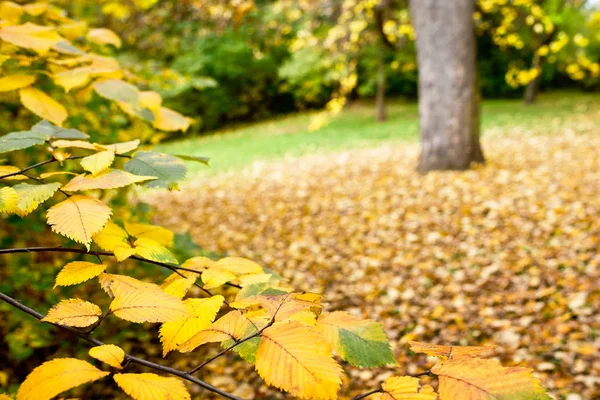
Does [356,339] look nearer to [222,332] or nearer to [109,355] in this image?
[222,332]

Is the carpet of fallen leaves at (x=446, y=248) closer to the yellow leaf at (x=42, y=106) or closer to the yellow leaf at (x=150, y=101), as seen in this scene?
the yellow leaf at (x=150, y=101)

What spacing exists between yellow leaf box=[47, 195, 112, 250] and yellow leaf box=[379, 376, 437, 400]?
54cm

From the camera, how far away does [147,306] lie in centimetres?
76

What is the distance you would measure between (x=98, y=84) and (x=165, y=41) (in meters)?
5.16

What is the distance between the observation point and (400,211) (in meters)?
5.27

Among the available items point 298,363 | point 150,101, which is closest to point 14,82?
point 150,101

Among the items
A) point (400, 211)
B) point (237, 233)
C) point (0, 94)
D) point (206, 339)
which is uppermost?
point (0, 94)

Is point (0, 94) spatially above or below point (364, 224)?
above

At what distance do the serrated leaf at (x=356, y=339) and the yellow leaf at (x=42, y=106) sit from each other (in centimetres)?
106

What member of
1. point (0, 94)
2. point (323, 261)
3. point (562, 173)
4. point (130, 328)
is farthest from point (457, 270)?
point (0, 94)

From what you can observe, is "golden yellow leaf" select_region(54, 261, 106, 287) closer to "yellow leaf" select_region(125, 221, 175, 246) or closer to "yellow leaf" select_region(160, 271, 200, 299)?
"yellow leaf" select_region(160, 271, 200, 299)

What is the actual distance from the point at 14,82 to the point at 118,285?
2.94 feet

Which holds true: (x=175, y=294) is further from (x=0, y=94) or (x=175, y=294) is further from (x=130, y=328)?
(x=130, y=328)

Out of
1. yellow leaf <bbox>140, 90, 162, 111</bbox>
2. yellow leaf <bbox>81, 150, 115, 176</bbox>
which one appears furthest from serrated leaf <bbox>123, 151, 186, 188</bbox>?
yellow leaf <bbox>140, 90, 162, 111</bbox>
